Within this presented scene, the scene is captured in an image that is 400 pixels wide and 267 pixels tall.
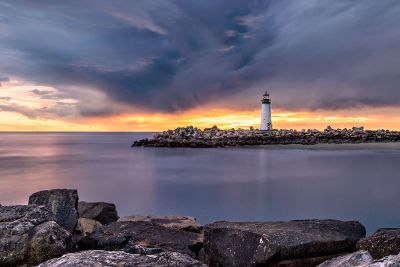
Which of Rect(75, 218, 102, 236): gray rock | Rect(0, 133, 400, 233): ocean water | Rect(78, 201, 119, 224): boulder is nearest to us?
Rect(75, 218, 102, 236): gray rock

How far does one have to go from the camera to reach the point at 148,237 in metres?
5.87

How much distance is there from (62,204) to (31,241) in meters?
2.12

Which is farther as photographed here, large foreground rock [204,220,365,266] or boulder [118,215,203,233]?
boulder [118,215,203,233]

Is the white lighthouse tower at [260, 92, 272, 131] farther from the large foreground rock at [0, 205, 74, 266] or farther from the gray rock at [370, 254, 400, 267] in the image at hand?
the gray rock at [370, 254, 400, 267]

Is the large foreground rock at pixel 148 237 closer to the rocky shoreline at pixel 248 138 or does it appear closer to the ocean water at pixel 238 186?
the ocean water at pixel 238 186

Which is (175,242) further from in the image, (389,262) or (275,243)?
(389,262)

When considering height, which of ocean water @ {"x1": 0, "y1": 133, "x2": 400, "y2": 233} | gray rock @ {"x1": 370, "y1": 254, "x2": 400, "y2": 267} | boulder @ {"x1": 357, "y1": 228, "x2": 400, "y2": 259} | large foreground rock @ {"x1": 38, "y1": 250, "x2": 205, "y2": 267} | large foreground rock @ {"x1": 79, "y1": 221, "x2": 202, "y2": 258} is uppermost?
gray rock @ {"x1": 370, "y1": 254, "x2": 400, "y2": 267}

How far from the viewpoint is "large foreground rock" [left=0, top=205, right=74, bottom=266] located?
13.6 feet

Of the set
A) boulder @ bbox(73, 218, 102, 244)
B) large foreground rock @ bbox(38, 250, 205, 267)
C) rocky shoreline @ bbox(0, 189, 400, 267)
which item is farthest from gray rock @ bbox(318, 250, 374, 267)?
boulder @ bbox(73, 218, 102, 244)

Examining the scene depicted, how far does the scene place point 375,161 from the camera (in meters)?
29.3

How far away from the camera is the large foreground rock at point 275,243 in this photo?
491cm

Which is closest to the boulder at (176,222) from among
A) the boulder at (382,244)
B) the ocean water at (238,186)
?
the boulder at (382,244)

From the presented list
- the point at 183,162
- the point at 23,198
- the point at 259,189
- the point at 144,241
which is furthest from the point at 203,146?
the point at 144,241

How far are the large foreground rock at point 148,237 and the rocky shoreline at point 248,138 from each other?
1347 inches
